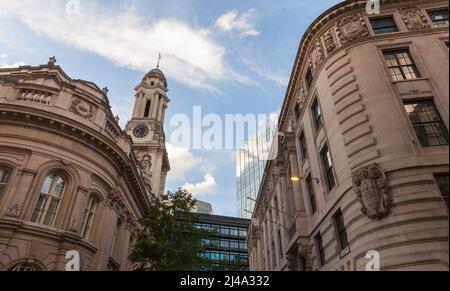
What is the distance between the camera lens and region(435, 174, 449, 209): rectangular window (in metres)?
14.2

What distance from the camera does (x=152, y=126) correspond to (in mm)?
66438

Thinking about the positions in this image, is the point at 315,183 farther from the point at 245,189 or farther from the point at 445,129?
the point at 245,189

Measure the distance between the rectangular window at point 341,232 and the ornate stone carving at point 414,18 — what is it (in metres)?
13.2

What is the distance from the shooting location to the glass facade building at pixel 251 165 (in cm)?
8606

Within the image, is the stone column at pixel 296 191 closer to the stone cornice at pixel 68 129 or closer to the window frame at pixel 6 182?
the stone cornice at pixel 68 129

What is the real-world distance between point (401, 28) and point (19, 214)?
27775 millimetres

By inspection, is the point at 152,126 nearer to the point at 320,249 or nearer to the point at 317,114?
→ the point at 317,114

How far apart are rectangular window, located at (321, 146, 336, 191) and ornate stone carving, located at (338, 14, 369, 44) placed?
24.7ft

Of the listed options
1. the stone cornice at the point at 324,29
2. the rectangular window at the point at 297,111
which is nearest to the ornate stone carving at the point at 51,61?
the stone cornice at the point at 324,29

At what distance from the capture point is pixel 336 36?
21.7m

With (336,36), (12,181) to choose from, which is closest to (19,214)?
(12,181)

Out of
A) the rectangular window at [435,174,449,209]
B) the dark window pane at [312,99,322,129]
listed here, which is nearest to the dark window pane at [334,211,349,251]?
the rectangular window at [435,174,449,209]

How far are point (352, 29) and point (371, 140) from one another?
915 centimetres

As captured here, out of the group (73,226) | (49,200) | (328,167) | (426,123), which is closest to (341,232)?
(328,167)
